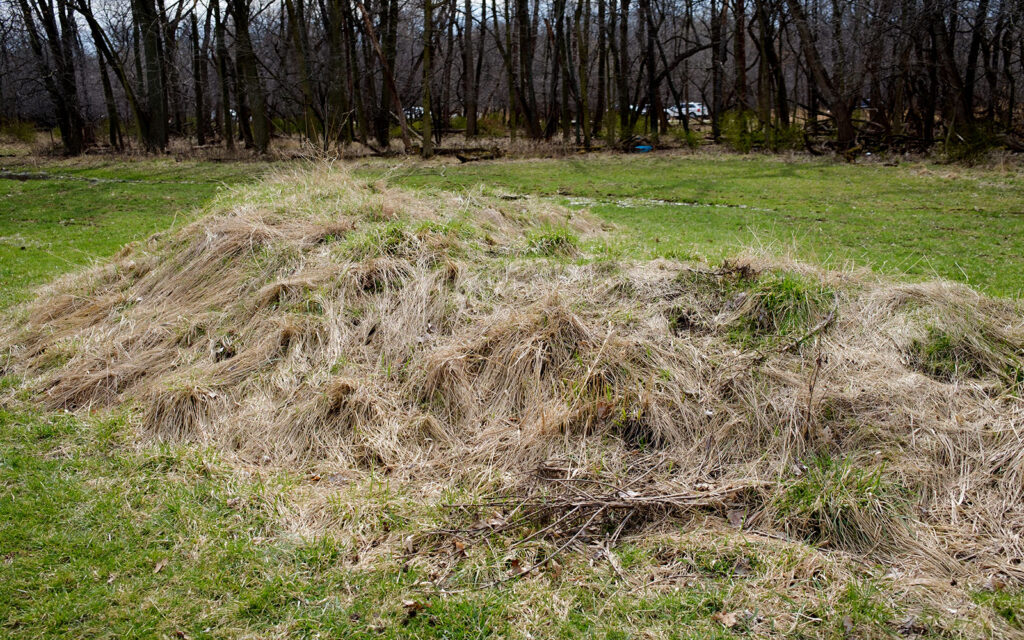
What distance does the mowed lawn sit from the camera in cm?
664

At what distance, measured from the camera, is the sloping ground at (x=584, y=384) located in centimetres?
325

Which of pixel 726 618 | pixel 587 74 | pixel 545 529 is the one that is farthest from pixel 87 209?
pixel 587 74

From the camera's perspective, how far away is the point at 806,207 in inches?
410

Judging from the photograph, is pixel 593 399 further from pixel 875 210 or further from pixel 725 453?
pixel 875 210

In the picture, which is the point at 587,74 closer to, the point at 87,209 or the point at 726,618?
the point at 87,209

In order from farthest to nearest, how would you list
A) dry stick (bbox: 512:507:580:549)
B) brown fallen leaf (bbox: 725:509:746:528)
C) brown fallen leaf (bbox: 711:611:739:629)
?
brown fallen leaf (bbox: 725:509:746:528) → dry stick (bbox: 512:507:580:549) → brown fallen leaf (bbox: 711:611:739:629)

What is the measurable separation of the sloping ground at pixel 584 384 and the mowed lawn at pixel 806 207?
3.25 feet

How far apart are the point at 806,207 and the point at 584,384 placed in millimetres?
7897

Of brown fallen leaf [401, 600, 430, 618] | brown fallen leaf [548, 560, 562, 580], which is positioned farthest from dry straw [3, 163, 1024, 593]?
brown fallen leaf [401, 600, 430, 618]

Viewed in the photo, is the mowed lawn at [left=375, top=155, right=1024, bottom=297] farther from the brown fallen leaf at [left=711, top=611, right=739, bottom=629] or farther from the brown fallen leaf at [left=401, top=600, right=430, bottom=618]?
the brown fallen leaf at [left=401, top=600, right=430, bottom=618]

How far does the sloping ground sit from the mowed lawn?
3.25ft

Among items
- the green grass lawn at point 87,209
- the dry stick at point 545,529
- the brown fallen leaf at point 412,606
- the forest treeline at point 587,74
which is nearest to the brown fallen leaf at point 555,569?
the dry stick at point 545,529

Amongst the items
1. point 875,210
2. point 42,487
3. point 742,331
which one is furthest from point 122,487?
point 875,210

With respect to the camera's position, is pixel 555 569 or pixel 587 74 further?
pixel 587 74
